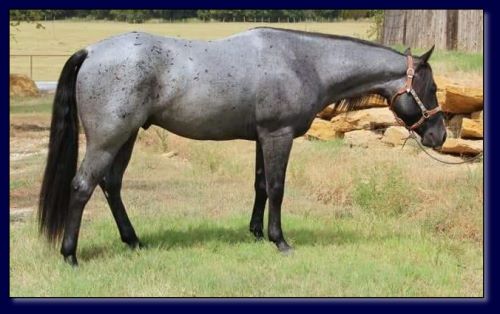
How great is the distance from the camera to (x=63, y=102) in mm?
6777

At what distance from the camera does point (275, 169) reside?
7102 millimetres

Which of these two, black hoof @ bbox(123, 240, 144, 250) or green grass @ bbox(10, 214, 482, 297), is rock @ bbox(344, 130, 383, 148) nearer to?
green grass @ bbox(10, 214, 482, 297)

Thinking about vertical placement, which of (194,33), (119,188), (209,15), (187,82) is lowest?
(119,188)

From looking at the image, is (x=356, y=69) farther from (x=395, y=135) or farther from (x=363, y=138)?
(x=363, y=138)

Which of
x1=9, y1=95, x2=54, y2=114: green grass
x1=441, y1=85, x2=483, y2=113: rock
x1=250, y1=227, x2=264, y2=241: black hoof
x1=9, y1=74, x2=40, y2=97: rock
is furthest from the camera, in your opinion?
x1=9, y1=74, x2=40, y2=97: rock

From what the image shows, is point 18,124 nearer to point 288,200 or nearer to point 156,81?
point 288,200

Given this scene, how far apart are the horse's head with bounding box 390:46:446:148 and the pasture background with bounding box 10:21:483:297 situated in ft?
4.01

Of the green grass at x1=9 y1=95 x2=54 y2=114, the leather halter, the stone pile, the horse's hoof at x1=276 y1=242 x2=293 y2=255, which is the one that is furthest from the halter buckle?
the green grass at x1=9 y1=95 x2=54 y2=114

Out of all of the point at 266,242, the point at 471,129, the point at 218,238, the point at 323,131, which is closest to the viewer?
the point at 266,242

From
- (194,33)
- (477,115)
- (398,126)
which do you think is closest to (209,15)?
(194,33)

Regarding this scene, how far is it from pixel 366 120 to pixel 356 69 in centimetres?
552

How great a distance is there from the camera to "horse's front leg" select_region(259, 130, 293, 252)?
7.02m

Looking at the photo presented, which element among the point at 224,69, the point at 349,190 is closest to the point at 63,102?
the point at 224,69

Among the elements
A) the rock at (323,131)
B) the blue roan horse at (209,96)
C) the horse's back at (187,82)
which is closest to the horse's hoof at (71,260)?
the blue roan horse at (209,96)
